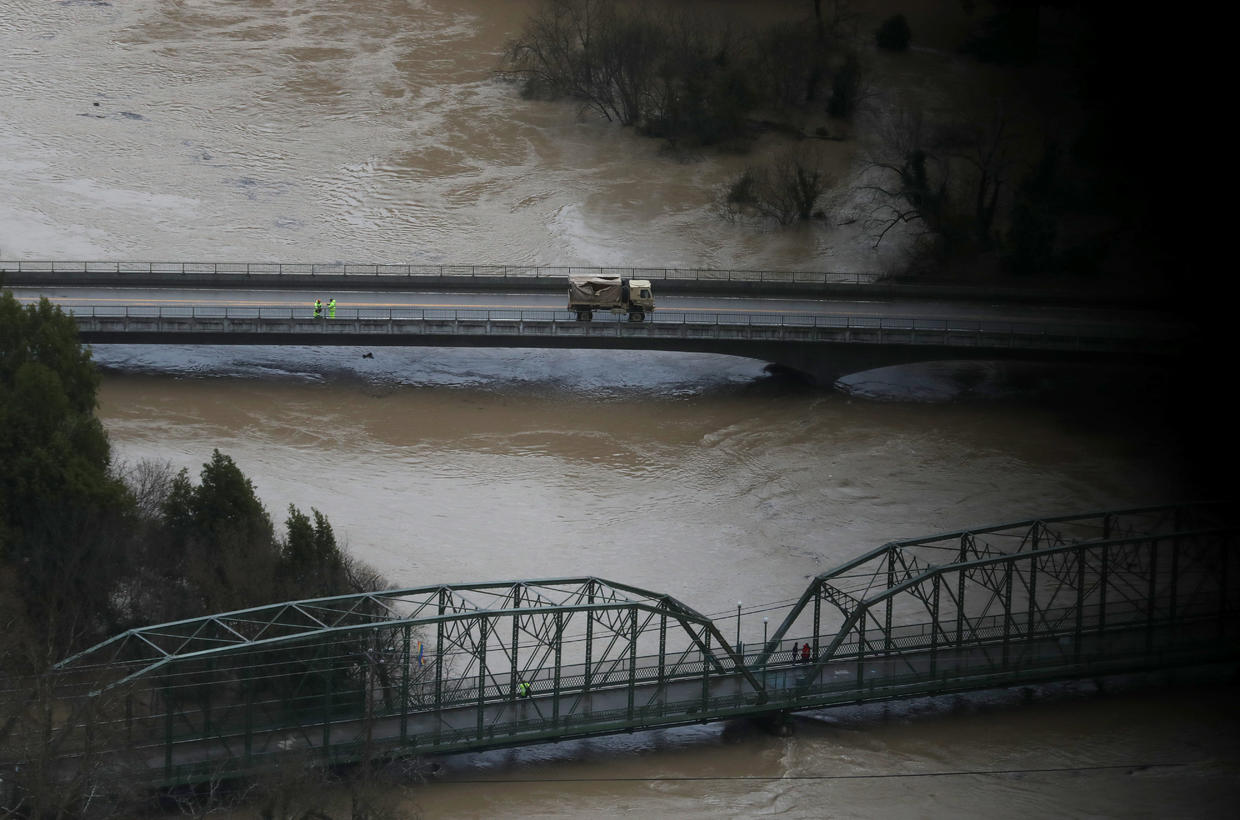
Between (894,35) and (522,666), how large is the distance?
59.8 m

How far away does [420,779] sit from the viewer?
1387 inches

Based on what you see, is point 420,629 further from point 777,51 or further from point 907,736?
point 777,51

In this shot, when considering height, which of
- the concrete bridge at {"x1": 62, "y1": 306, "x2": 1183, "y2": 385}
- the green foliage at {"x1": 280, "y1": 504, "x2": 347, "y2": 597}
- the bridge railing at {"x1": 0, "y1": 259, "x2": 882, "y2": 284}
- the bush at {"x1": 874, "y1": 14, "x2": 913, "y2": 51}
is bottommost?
the green foliage at {"x1": 280, "y1": 504, "x2": 347, "y2": 597}

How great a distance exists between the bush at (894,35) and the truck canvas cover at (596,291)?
125ft

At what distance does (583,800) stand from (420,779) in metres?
3.38

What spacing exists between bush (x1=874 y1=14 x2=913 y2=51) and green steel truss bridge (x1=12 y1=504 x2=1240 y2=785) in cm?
5271

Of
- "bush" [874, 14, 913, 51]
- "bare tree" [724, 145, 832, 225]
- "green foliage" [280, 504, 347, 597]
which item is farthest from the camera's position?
"bush" [874, 14, 913, 51]

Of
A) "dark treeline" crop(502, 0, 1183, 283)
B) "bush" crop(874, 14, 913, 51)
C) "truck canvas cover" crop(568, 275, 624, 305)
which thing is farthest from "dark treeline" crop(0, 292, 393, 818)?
"bush" crop(874, 14, 913, 51)

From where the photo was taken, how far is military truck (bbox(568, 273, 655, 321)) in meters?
60.9

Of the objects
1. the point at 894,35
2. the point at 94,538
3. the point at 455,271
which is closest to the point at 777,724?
the point at 94,538

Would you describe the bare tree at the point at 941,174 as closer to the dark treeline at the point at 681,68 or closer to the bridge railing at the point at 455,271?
the bridge railing at the point at 455,271

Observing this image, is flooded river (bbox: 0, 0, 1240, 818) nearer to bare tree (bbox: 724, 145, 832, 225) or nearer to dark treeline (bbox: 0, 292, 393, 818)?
bare tree (bbox: 724, 145, 832, 225)

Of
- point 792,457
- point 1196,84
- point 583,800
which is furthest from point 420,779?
point 1196,84

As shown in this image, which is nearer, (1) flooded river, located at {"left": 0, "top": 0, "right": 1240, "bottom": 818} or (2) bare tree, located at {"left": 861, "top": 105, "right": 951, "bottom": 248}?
(1) flooded river, located at {"left": 0, "top": 0, "right": 1240, "bottom": 818}
